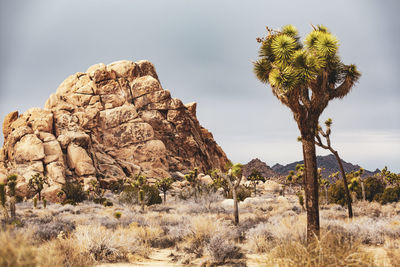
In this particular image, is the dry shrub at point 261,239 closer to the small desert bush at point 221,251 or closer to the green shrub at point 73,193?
the small desert bush at point 221,251

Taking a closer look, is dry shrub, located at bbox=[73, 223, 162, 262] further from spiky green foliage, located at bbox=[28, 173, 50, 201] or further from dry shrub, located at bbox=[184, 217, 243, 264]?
spiky green foliage, located at bbox=[28, 173, 50, 201]

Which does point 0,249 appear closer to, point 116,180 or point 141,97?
point 116,180

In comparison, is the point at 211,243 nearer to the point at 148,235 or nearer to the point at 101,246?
the point at 101,246

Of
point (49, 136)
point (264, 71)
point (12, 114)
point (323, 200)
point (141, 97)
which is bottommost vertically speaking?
point (323, 200)

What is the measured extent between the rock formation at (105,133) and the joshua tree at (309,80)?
43.1 m

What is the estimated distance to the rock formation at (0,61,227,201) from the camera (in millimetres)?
54500

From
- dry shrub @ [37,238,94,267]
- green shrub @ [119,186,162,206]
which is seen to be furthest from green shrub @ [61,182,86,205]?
dry shrub @ [37,238,94,267]

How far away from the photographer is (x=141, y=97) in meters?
78.6

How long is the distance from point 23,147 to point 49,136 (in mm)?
5314

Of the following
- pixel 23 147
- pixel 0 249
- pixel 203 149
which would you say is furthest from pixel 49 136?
pixel 0 249

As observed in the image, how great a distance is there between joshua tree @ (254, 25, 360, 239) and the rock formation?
4313 cm

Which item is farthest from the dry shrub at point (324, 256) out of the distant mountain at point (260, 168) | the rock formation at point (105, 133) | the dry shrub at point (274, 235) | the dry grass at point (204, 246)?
the distant mountain at point (260, 168)

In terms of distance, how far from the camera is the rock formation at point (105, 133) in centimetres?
5450

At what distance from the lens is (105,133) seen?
235ft
